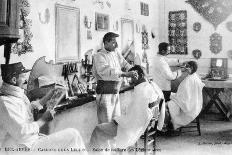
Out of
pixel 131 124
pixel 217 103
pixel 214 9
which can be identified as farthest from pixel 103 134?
pixel 214 9

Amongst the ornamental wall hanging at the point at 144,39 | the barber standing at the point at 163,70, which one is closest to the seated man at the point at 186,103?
the barber standing at the point at 163,70

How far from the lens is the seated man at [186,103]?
4.89 m

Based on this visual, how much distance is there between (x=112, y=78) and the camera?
4129mm

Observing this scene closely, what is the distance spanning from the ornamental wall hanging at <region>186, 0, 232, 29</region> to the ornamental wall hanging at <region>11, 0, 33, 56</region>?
4.37m

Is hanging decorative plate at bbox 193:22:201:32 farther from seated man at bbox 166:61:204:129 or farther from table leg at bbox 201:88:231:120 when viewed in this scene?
seated man at bbox 166:61:204:129

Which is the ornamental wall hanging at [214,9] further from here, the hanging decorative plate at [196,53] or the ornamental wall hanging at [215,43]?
the hanging decorative plate at [196,53]

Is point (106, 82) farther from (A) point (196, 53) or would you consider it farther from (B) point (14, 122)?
(A) point (196, 53)

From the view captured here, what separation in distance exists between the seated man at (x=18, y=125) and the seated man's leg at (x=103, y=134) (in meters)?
0.65

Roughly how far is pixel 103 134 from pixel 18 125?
1147 millimetres

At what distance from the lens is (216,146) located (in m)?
4.41

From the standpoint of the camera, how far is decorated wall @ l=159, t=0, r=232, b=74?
6816 mm

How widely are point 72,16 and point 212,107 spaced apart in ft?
12.2

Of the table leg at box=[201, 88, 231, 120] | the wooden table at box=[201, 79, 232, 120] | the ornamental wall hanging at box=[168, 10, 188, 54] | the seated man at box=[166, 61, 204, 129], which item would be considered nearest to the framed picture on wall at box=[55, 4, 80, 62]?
the seated man at box=[166, 61, 204, 129]

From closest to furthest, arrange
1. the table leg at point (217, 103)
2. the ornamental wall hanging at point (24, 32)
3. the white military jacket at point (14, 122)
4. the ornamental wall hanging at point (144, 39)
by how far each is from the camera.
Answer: the white military jacket at point (14, 122) → the ornamental wall hanging at point (24, 32) → the table leg at point (217, 103) → the ornamental wall hanging at point (144, 39)
